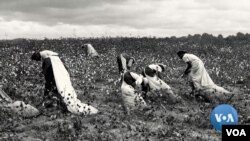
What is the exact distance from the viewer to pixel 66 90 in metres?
11.4

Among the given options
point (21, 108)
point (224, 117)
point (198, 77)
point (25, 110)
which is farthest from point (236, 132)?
point (198, 77)

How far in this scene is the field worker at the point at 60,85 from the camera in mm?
10977

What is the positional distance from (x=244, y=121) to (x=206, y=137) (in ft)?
5.56

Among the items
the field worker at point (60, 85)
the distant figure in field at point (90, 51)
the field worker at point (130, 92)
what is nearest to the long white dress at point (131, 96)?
the field worker at point (130, 92)

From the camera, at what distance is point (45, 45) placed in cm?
2531

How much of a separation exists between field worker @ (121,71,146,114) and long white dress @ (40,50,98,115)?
0.91 meters

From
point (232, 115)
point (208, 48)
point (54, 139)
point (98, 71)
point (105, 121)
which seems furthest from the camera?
point (208, 48)

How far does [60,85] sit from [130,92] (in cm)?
189

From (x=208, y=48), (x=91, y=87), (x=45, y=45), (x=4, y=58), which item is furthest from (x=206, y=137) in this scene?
(x=208, y=48)

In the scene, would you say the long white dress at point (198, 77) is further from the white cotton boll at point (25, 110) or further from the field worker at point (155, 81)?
the white cotton boll at point (25, 110)

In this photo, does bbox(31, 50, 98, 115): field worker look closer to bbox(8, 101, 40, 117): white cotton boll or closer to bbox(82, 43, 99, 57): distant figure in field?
bbox(8, 101, 40, 117): white cotton boll

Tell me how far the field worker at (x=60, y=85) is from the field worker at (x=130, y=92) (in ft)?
2.98

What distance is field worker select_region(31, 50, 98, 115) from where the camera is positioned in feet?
36.0

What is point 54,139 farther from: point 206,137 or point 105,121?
point 206,137
